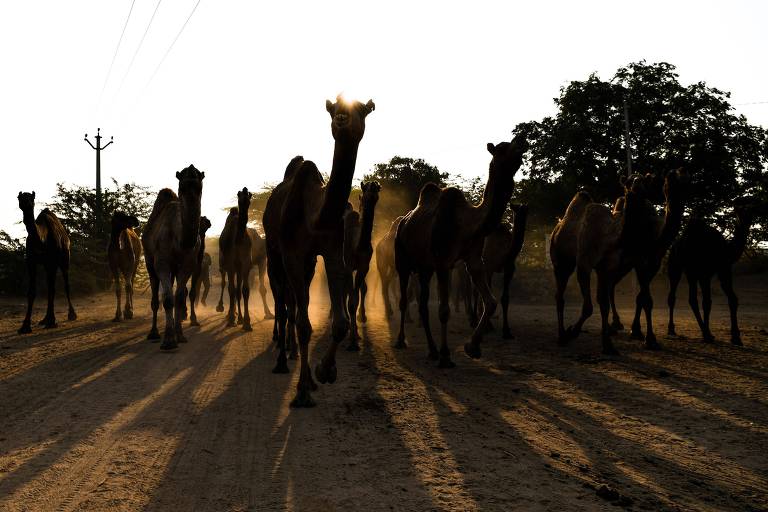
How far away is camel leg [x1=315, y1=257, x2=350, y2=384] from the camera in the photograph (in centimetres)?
570

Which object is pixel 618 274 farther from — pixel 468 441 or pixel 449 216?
pixel 468 441

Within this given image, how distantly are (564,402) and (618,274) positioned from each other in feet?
15.1

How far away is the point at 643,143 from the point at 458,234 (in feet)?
99.3

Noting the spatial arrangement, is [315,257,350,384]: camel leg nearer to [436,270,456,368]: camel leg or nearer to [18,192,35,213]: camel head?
[436,270,456,368]: camel leg

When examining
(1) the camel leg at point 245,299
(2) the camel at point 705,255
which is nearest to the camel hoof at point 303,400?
(1) the camel leg at point 245,299

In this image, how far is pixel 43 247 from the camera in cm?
1346

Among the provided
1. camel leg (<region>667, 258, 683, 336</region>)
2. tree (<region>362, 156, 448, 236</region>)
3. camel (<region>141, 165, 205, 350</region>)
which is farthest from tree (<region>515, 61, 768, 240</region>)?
camel (<region>141, 165, 205, 350</region>)

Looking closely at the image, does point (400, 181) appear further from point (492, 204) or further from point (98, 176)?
point (492, 204)

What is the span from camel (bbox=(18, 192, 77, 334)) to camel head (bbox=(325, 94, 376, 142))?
9.64 metres

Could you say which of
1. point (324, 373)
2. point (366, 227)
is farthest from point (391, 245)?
point (324, 373)

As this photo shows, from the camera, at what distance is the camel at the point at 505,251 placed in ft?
38.2

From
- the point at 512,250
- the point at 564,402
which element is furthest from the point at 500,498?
the point at 512,250

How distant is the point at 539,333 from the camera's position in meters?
12.3

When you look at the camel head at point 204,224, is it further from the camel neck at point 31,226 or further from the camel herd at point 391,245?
the camel neck at point 31,226
